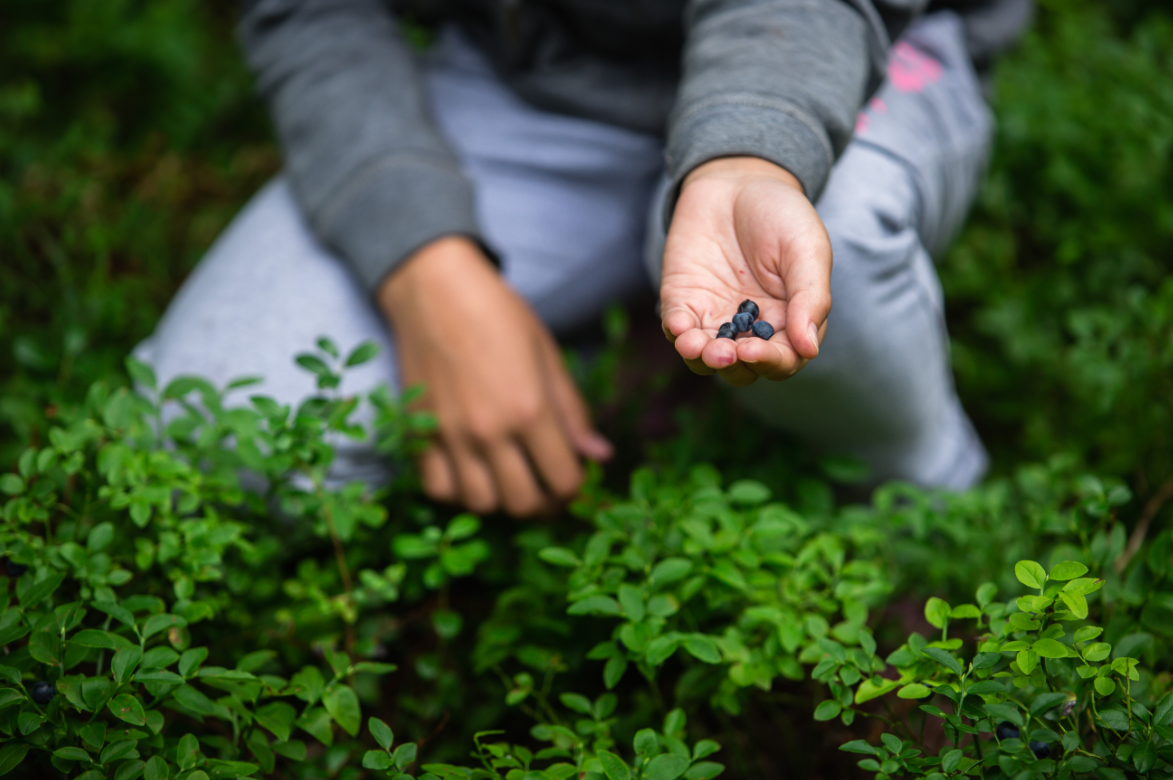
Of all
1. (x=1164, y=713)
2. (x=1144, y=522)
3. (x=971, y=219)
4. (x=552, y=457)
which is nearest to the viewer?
(x=1164, y=713)

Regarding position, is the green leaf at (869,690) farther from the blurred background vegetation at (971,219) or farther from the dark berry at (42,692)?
the dark berry at (42,692)

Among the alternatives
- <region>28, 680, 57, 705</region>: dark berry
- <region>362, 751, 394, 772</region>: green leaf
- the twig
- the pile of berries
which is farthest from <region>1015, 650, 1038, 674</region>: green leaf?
<region>28, 680, 57, 705</region>: dark berry

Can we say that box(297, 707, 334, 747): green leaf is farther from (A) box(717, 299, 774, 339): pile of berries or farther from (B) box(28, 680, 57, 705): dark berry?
(A) box(717, 299, 774, 339): pile of berries

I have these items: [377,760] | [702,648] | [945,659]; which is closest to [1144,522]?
[945,659]

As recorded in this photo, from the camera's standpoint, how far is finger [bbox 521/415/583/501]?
52.2 inches

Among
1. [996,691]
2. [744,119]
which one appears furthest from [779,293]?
[996,691]

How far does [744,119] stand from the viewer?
1.01m

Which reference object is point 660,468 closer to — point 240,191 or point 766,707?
point 766,707

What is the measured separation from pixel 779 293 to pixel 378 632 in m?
0.74

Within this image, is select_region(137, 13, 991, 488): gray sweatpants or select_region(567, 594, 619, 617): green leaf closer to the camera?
select_region(567, 594, 619, 617): green leaf

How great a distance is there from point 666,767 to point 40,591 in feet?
2.20

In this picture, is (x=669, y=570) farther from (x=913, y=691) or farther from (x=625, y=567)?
(x=913, y=691)

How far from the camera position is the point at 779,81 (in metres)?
1.05

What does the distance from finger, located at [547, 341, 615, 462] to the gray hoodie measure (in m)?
0.29
